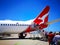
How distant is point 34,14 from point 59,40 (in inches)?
37.0

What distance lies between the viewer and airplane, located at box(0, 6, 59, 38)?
4.20 m

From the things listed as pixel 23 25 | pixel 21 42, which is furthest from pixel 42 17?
pixel 21 42

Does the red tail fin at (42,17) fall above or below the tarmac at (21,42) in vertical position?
above

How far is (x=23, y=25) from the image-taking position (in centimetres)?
467

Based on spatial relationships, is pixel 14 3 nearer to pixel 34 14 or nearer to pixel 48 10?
pixel 34 14

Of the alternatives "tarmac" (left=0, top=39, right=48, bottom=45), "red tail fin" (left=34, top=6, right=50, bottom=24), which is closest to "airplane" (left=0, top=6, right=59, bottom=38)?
"red tail fin" (left=34, top=6, right=50, bottom=24)

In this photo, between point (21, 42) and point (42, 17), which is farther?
point (42, 17)

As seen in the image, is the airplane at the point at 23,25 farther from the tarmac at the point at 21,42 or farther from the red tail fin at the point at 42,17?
the tarmac at the point at 21,42

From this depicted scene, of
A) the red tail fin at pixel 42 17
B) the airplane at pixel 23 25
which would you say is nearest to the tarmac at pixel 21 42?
the airplane at pixel 23 25

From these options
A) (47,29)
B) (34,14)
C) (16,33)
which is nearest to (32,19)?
(34,14)

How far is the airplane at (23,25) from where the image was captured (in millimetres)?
4198

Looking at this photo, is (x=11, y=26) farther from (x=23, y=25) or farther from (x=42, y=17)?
(x=42, y=17)

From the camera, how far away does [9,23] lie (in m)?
4.46

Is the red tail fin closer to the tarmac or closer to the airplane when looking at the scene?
the airplane
